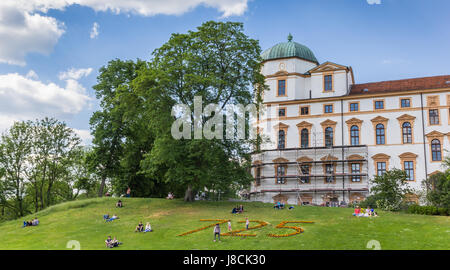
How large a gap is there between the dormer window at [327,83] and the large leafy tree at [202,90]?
16.5 meters

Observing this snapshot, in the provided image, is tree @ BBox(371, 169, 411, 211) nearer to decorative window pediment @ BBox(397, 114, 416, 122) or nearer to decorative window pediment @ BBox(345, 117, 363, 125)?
decorative window pediment @ BBox(397, 114, 416, 122)

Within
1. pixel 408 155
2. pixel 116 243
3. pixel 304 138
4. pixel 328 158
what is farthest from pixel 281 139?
pixel 116 243

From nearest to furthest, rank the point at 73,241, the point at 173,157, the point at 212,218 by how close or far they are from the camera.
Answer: the point at 73,241 → the point at 212,218 → the point at 173,157

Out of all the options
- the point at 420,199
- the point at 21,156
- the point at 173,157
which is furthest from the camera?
the point at 21,156

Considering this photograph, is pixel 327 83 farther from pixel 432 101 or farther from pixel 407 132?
pixel 432 101

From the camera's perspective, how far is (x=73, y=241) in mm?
33312

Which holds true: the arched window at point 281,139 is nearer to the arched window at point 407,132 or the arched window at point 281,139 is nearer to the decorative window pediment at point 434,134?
the arched window at point 407,132

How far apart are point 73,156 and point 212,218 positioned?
29882mm

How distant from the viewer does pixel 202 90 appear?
46906mm

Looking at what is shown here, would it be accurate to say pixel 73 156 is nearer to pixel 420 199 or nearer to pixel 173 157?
pixel 173 157

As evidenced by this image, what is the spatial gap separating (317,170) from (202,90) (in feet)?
69.4

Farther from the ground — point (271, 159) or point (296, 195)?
point (271, 159)

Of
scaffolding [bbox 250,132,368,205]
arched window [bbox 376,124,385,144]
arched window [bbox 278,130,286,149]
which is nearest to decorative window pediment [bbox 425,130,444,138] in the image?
arched window [bbox 376,124,385,144]
